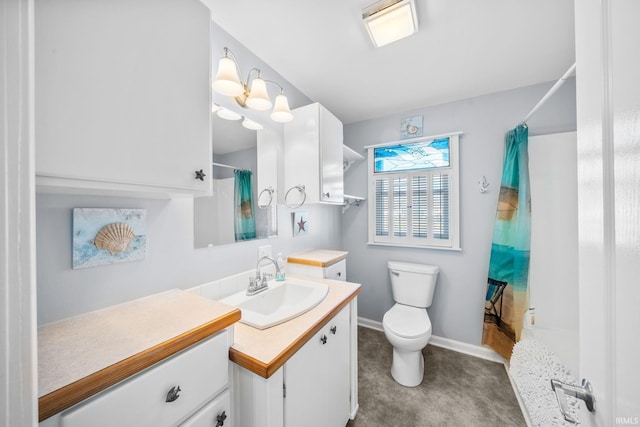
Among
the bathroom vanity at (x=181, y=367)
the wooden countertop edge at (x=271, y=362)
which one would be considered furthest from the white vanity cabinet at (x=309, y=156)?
the wooden countertop edge at (x=271, y=362)

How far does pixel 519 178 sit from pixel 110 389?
260 centimetres

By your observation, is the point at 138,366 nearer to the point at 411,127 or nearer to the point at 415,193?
the point at 415,193

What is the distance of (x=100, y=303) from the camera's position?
2.71 feet

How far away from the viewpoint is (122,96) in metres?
0.65

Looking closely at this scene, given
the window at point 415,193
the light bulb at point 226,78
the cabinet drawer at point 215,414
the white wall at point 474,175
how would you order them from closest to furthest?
the cabinet drawer at point 215,414, the light bulb at point 226,78, the white wall at point 474,175, the window at point 415,193

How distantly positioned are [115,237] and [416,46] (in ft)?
6.62

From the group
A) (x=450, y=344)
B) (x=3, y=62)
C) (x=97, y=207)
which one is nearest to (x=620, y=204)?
(x=3, y=62)

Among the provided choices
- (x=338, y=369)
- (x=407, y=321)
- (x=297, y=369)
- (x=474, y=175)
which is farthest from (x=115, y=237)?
(x=474, y=175)

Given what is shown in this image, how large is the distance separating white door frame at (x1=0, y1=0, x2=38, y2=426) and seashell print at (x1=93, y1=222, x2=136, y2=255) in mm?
660

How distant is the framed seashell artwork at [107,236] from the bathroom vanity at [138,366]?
195 mm

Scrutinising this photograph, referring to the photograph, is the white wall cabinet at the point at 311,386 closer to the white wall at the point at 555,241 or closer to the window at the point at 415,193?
the window at the point at 415,193

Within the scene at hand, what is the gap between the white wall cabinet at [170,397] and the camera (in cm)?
50

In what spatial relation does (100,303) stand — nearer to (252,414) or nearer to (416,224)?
(252,414)

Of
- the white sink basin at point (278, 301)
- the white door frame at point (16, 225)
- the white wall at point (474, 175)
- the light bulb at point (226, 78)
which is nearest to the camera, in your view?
the white door frame at point (16, 225)
